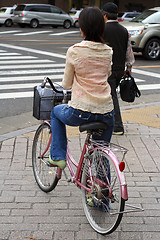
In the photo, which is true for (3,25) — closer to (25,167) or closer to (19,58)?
(19,58)

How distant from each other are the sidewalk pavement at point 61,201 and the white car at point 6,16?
2703 cm

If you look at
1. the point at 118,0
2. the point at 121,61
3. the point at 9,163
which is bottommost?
the point at 118,0

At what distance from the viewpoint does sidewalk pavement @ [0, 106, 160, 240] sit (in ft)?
11.8

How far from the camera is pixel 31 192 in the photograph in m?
4.43

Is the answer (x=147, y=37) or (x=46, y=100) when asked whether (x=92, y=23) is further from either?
(x=147, y=37)

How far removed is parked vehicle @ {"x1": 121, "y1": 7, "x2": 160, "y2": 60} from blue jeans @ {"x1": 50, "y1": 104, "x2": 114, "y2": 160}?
11959mm

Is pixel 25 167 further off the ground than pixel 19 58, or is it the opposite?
pixel 25 167

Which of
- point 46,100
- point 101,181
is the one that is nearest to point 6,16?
point 46,100

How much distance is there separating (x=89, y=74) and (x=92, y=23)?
398 mm

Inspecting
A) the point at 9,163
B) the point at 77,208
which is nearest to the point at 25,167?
the point at 9,163

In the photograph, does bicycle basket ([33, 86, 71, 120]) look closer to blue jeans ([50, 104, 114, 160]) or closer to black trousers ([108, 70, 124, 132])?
blue jeans ([50, 104, 114, 160])

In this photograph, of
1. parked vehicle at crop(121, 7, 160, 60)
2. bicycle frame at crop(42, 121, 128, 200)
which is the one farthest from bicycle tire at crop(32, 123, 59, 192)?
parked vehicle at crop(121, 7, 160, 60)

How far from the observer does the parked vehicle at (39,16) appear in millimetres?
31469

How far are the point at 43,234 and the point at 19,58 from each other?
12405mm
